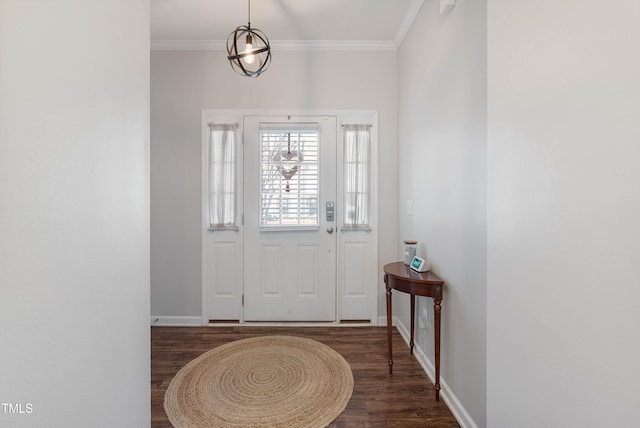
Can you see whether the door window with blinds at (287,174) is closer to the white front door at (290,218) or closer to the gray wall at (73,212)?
the white front door at (290,218)

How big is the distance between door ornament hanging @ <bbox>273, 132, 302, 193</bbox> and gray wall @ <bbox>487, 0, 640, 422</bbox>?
6.38 ft

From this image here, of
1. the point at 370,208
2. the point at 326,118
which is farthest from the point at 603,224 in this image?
the point at 326,118

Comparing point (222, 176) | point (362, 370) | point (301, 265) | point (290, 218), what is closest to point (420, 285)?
point (362, 370)

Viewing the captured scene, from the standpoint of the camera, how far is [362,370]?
2131mm

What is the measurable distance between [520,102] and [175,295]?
3266 millimetres

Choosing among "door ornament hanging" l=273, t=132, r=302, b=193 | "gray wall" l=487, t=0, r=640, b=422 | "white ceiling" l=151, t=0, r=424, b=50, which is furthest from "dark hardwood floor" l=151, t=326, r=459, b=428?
"white ceiling" l=151, t=0, r=424, b=50

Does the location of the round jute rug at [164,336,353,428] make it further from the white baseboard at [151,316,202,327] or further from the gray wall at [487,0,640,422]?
the gray wall at [487,0,640,422]

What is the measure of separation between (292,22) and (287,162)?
4.20ft

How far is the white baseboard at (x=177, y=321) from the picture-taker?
293cm

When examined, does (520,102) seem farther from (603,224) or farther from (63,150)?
(63,150)

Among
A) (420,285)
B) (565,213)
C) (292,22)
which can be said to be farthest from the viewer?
(292,22)

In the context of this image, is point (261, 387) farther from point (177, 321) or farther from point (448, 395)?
point (177, 321)

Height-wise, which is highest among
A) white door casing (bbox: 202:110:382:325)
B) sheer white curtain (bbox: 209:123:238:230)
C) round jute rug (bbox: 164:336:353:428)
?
sheer white curtain (bbox: 209:123:238:230)

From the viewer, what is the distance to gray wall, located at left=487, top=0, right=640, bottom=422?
74 cm
